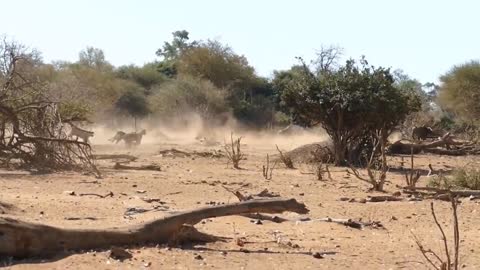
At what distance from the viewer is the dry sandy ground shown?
21.9 ft

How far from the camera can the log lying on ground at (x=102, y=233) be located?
6.39 meters

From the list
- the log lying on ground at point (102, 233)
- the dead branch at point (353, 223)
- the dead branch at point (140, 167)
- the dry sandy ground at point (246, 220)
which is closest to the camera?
the log lying on ground at point (102, 233)

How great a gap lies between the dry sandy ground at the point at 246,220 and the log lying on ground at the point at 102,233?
0.17 m

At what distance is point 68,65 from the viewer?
193 feet

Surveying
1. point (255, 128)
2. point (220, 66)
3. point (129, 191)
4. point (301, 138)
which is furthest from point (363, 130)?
point (220, 66)

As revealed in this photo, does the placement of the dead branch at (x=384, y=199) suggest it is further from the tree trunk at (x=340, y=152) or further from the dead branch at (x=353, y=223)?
the tree trunk at (x=340, y=152)

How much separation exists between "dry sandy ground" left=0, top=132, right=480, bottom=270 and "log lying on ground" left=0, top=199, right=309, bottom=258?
0.17 m

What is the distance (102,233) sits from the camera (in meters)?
6.87

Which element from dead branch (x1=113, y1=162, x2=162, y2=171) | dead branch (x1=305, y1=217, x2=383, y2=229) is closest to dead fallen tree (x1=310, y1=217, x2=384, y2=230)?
dead branch (x1=305, y1=217, x2=383, y2=229)

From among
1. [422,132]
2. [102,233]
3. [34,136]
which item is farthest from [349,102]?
[102,233]

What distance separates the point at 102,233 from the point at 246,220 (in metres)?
2.59

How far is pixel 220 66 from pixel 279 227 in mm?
48596

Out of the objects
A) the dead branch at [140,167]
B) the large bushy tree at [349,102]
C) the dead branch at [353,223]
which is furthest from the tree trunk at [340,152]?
the dead branch at [353,223]

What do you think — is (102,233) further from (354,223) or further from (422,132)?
(422,132)
